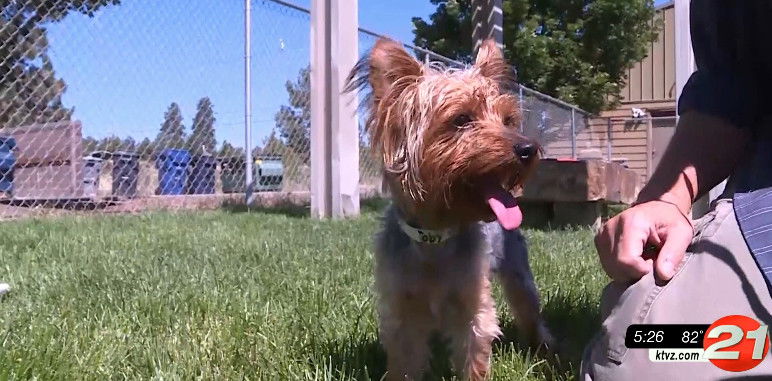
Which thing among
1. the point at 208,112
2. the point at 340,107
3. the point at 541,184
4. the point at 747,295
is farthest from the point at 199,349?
the point at 208,112

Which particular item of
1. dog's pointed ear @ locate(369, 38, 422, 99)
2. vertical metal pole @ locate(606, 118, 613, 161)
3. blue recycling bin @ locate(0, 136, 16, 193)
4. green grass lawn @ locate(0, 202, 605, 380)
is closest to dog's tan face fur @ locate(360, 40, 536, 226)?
dog's pointed ear @ locate(369, 38, 422, 99)

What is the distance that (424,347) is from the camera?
2.82 metres

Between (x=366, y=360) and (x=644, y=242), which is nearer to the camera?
(x=644, y=242)

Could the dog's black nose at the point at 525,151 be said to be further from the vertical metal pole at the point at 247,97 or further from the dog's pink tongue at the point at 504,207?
the vertical metal pole at the point at 247,97

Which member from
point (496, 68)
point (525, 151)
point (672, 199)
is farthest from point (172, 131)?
point (672, 199)

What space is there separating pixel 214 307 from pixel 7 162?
17.3ft

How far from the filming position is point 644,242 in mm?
1561

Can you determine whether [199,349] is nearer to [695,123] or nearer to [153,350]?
[153,350]

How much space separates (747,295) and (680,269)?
0.14 m

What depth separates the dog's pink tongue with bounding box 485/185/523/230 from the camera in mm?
2629

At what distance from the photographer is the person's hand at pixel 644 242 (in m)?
1.53

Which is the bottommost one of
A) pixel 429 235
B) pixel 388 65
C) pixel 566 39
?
pixel 429 235

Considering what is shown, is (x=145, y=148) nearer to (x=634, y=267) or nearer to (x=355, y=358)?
(x=355, y=358)

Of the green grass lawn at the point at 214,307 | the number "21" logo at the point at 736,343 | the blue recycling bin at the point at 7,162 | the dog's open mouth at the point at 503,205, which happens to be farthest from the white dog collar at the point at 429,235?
the blue recycling bin at the point at 7,162
